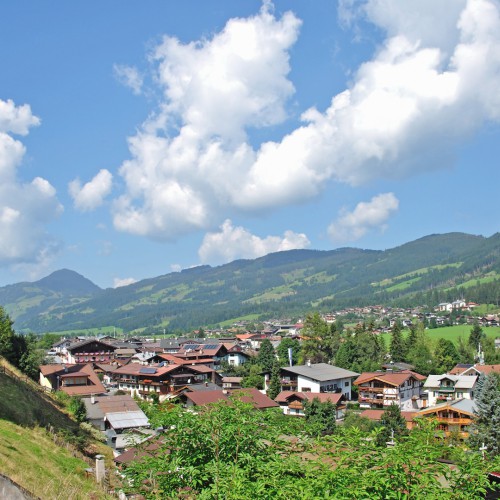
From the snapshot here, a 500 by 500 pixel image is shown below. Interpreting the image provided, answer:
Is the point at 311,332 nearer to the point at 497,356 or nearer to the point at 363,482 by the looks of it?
the point at 497,356

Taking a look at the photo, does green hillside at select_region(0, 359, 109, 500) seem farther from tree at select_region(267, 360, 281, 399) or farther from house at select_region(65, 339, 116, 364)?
house at select_region(65, 339, 116, 364)

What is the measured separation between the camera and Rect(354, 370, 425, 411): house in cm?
5053

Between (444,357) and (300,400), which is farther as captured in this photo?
(444,357)

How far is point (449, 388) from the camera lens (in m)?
49.5

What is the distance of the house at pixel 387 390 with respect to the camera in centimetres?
5053

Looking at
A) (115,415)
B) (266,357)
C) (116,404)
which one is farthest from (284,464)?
(266,357)

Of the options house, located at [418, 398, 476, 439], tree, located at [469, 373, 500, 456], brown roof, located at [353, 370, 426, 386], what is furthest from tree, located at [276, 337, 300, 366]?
tree, located at [469, 373, 500, 456]

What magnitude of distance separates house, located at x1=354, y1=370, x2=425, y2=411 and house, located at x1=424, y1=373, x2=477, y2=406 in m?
2.09

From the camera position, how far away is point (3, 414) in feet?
71.3

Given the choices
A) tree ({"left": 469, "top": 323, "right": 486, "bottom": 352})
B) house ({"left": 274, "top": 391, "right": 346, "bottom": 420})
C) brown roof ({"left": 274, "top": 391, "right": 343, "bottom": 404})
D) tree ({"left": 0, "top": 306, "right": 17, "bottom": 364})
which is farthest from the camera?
tree ({"left": 469, "top": 323, "right": 486, "bottom": 352})

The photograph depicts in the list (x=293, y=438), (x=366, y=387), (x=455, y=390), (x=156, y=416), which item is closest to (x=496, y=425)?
(x=455, y=390)

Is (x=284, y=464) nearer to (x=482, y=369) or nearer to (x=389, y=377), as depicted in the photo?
(x=389, y=377)

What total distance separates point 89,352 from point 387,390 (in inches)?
2203

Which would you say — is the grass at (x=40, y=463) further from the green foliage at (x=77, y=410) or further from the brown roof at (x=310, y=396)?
the brown roof at (x=310, y=396)
